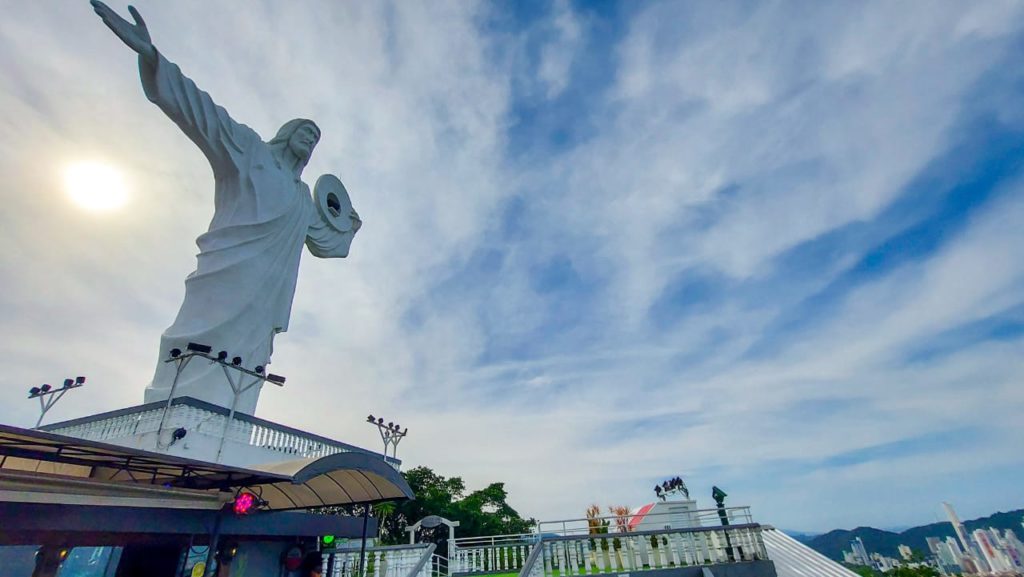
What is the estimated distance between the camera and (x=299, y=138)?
17375 millimetres

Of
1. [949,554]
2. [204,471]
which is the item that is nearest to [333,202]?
[204,471]

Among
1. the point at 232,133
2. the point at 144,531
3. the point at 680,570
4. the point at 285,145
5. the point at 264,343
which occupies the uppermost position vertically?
the point at 285,145

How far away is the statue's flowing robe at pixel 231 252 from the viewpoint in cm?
1252

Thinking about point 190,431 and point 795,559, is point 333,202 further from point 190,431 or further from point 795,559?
point 795,559

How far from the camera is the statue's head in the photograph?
17.3 m

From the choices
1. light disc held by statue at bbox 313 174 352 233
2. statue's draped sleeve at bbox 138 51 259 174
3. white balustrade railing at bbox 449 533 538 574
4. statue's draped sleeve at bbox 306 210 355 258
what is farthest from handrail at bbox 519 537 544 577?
light disc held by statue at bbox 313 174 352 233

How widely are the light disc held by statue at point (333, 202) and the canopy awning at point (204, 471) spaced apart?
43.0 ft

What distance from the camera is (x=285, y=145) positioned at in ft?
56.7

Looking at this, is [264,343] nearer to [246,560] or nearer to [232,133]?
[232,133]

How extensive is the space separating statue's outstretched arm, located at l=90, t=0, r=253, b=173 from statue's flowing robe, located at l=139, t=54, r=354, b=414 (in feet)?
0.09

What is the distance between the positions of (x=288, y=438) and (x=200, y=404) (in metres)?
2.55

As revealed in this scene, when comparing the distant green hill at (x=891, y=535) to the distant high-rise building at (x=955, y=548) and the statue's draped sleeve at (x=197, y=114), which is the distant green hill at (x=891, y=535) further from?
the statue's draped sleeve at (x=197, y=114)

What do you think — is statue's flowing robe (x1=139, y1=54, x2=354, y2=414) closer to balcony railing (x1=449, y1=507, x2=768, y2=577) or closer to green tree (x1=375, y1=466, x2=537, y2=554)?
balcony railing (x1=449, y1=507, x2=768, y2=577)

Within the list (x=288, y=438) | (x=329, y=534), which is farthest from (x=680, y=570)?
(x=288, y=438)
